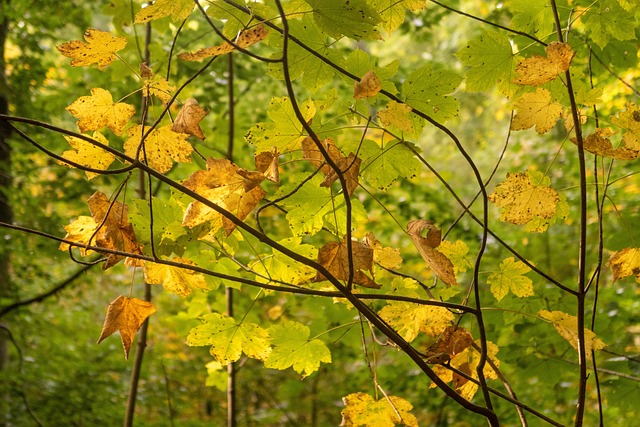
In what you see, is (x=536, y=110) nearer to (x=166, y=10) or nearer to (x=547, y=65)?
(x=547, y=65)

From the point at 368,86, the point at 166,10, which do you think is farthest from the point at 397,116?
the point at 166,10

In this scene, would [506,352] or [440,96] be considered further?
[506,352]

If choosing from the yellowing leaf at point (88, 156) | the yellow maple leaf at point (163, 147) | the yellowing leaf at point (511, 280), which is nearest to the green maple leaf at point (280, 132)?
the yellow maple leaf at point (163, 147)

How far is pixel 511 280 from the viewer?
106 cm

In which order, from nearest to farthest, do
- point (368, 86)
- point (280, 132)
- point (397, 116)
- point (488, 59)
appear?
point (368, 86), point (397, 116), point (280, 132), point (488, 59)

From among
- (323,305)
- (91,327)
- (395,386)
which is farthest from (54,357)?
(323,305)

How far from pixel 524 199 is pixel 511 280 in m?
0.22

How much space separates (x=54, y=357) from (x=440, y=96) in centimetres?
424

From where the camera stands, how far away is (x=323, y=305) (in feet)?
6.71

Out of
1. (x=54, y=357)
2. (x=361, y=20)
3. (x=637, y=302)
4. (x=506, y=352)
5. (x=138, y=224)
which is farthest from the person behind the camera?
(x=54, y=357)

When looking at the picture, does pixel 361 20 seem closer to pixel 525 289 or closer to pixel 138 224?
pixel 138 224

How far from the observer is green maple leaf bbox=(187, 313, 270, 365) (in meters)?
1.00

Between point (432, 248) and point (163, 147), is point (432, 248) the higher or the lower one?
the lower one

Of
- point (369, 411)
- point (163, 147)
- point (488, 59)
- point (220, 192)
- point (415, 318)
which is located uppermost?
point (488, 59)
